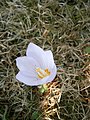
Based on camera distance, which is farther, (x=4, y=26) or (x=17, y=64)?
(x=4, y=26)

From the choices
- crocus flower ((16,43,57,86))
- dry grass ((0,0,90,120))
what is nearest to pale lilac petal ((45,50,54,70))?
crocus flower ((16,43,57,86))

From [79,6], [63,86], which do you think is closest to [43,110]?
[63,86]

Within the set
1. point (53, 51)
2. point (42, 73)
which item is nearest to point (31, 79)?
point (42, 73)

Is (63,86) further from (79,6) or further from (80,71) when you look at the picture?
(79,6)

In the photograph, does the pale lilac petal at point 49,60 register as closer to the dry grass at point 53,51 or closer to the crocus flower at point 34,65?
the crocus flower at point 34,65

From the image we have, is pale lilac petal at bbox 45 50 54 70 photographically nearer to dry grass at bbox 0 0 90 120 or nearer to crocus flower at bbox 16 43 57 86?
crocus flower at bbox 16 43 57 86

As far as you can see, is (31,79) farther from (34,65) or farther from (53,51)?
(53,51)
